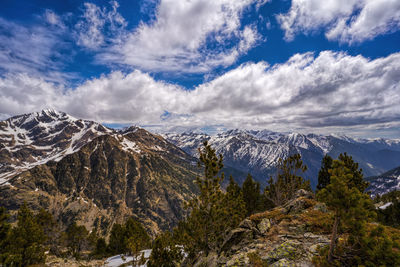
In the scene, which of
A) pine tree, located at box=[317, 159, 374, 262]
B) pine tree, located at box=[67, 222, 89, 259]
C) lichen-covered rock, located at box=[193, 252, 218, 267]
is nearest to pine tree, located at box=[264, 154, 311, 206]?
lichen-covered rock, located at box=[193, 252, 218, 267]

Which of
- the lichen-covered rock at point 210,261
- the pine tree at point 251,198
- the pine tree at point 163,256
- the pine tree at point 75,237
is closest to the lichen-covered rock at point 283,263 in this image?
the lichen-covered rock at point 210,261

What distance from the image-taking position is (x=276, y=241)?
47.2 ft

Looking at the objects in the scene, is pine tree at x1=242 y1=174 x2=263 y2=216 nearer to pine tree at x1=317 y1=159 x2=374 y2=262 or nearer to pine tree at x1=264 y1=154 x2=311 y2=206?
pine tree at x1=264 y1=154 x2=311 y2=206

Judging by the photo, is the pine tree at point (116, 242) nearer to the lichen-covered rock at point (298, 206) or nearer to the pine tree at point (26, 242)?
the pine tree at point (26, 242)

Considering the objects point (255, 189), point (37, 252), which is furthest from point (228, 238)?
point (255, 189)

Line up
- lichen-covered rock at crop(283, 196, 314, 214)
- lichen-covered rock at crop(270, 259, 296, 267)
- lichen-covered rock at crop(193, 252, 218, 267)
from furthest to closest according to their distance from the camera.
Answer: lichen-covered rock at crop(283, 196, 314, 214) → lichen-covered rock at crop(193, 252, 218, 267) → lichen-covered rock at crop(270, 259, 296, 267)

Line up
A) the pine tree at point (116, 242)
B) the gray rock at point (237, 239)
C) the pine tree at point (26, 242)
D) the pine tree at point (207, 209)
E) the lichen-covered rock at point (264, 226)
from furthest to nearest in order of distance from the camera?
the pine tree at point (116, 242)
the pine tree at point (26, 242)
the lichen-covered rock at point (264, 226)
the gray rock at point (237, 239)
the pine tree at point (207, 209)

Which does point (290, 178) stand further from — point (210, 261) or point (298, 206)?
point (210, 261)

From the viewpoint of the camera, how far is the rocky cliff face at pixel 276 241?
11.9 m

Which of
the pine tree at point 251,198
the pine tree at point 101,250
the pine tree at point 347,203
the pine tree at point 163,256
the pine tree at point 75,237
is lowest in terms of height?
the pine tree at point 101,250

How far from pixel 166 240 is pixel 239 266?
601 inches

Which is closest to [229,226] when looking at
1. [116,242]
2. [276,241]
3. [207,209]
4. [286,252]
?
[207,209]

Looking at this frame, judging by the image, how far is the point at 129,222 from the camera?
200ft

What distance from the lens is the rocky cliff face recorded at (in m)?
11.9
